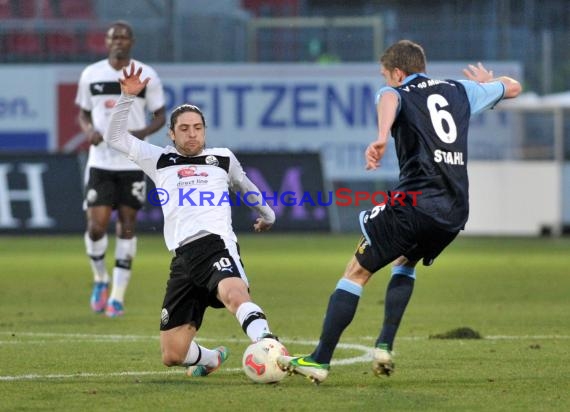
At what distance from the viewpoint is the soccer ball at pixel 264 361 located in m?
7.48

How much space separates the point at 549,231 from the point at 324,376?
19.5 m

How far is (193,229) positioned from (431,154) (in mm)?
1458

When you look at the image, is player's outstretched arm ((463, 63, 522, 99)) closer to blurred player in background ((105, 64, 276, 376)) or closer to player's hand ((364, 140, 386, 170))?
player's hand ((364, 140, 386, 170))

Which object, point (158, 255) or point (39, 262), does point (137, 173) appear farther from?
point (158, 255)

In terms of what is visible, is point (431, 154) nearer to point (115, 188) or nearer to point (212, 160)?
point (212, 160)

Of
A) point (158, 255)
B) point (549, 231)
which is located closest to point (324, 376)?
point (158, 255)

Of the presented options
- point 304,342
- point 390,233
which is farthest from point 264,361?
point 304,342

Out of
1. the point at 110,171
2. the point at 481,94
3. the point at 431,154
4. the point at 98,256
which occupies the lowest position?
the point at 98,256

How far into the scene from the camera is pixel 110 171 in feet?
40.9

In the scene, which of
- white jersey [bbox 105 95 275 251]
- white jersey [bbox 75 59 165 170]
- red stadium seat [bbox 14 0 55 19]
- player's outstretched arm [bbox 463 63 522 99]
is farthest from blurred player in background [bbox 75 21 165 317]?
red stadium seat [bbox 14 0 55 19]

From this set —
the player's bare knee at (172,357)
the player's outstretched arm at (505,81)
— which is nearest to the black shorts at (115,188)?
the player's bare knee at (172,357)

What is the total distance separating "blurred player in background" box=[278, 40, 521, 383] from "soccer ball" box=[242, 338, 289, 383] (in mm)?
63

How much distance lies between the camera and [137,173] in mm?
12531

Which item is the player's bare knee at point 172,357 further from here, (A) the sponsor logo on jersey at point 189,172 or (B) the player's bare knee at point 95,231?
(B) the player's bare knee at point 95,231
